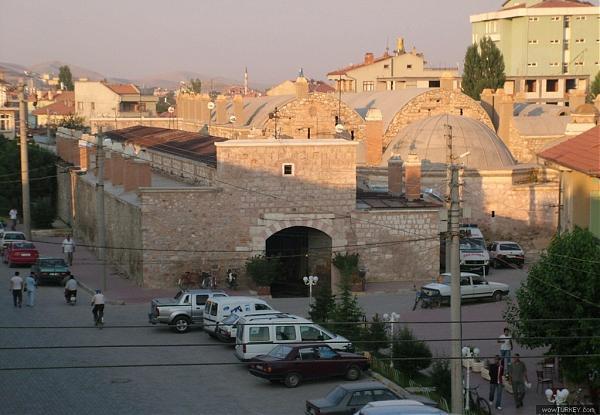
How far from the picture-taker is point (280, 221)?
113ft

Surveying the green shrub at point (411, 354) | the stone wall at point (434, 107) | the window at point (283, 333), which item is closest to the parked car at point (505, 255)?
the stone wall at point (434, 107)

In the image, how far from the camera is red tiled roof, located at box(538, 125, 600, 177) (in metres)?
25.4

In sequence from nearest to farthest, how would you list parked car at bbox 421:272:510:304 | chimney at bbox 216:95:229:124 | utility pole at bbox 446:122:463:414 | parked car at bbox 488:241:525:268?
utility pole at bbox 446:122:463:414 < parked car at bbox 421:272:510:304 < parked car at bbox 488:241:525:268 < chimney at bbox 216:95:229:124

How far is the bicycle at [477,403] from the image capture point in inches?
797

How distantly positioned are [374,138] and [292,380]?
→ 86.0ft

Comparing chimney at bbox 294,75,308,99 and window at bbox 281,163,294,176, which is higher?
chimney at bbox 294,75,308,99

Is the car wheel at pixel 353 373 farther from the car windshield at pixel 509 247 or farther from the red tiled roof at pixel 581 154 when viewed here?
the car windshield at pixel 509 247

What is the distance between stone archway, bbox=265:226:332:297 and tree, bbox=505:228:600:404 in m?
13.3

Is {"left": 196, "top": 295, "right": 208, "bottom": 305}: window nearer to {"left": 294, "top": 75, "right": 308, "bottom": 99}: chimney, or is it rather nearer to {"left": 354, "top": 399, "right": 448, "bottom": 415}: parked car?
{"left": 354, "top": 399, "right": 448, "bottom": 415}: parked car

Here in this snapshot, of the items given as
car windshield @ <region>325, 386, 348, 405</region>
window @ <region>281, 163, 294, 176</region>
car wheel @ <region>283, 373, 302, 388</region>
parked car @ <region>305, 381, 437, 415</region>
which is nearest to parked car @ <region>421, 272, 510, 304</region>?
window @ <region>281, 163, 294, 176</region>

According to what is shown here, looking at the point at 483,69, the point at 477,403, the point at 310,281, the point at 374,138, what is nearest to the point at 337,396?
the point at 477,403

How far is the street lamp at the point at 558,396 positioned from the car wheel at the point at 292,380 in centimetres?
501

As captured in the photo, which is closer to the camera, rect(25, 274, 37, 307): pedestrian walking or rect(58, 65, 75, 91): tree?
rect(25, 274, 37, 307): pedestrian walking

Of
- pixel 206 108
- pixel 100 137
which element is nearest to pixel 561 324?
pixel 100 137
